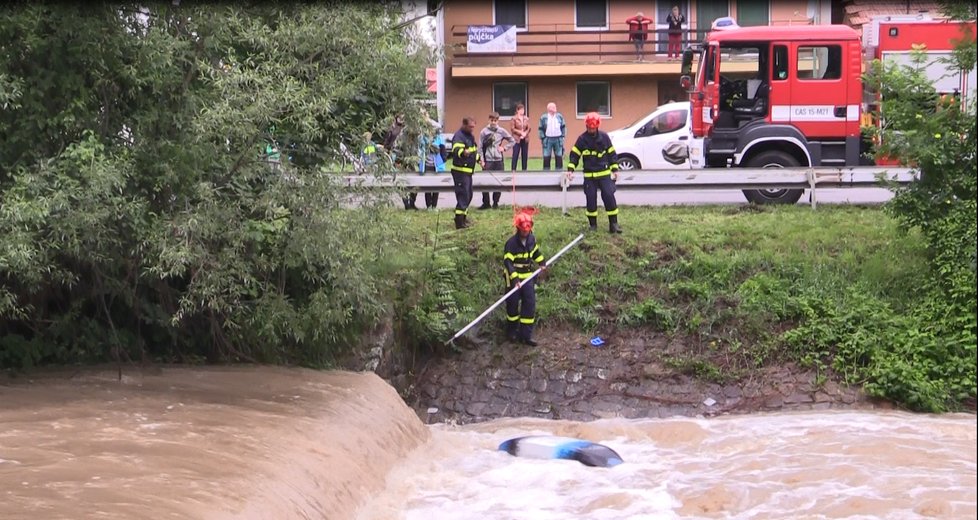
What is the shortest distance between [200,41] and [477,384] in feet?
18.7

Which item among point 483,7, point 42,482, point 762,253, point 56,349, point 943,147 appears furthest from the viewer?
point 483,7

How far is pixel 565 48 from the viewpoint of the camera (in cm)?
3272

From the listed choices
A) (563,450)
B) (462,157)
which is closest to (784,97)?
(462,157)

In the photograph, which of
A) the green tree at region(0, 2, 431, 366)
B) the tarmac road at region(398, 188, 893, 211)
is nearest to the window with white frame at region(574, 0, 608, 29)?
the tarmac road at region(398, 188, 893, 211)

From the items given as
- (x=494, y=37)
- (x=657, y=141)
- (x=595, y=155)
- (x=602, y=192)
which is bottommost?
(x=602, y=192)

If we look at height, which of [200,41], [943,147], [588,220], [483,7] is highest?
[483,7]

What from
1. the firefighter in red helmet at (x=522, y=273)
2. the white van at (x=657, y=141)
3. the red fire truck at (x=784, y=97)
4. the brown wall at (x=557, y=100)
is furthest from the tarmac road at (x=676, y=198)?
the brown wall at (x=557, y=100)

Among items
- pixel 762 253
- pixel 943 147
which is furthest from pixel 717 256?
pixel 943 147

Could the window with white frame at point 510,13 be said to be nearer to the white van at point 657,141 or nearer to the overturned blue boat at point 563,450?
the white van at point 657,141

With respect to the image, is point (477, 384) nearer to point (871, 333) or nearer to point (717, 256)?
point (717, 256)

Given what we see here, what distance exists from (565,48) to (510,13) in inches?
94.4

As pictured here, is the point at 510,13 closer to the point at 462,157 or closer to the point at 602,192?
the point at 462,157

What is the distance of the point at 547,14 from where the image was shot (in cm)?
3294

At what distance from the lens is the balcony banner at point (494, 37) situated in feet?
104
